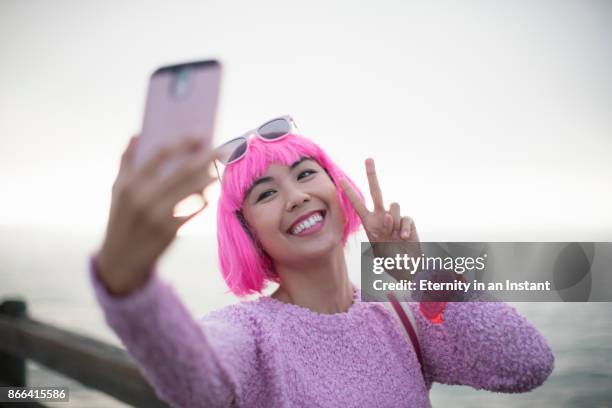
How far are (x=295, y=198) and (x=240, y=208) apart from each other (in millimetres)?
148

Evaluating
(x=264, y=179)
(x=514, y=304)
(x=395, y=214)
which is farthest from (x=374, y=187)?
(x=514, y=304)

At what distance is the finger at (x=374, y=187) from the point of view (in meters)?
0.97

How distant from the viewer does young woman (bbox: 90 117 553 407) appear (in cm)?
84

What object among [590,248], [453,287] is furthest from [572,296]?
[453,287]

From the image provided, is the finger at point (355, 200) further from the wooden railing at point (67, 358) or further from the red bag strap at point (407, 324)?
the wooden railing at point (67, 358)

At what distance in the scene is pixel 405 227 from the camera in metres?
0.97

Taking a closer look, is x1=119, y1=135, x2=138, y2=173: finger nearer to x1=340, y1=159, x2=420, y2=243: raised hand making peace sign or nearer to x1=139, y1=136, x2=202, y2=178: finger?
x1=139, y1=136, x2=202, y2=178: finger

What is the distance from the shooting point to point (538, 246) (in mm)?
1136

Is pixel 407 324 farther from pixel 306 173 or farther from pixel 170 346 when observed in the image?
pixel 170 346

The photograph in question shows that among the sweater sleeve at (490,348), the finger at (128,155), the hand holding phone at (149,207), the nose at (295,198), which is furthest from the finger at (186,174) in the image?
the sweater sleeve at (490,348)

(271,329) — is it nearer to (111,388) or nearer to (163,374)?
(163,374)

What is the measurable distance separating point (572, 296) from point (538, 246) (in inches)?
8.9

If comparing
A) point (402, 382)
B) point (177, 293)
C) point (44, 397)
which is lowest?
point (44, 397)

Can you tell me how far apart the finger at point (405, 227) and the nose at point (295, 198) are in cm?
19
